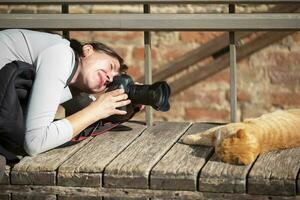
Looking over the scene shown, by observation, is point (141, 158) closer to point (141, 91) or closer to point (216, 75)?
point (141, 91)

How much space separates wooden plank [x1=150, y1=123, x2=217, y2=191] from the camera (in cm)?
345

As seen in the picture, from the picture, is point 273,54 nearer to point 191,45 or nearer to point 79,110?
point 191,45

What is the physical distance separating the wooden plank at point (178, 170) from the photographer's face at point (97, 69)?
0.45m

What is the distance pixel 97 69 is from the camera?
3990mm

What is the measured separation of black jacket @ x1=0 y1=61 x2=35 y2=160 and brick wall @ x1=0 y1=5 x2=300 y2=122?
3136 mm

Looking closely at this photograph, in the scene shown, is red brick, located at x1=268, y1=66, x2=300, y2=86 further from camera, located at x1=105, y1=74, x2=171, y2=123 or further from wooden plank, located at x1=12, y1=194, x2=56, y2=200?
wooden plank, located at x1=12, y1=194, x2=56, y2=200

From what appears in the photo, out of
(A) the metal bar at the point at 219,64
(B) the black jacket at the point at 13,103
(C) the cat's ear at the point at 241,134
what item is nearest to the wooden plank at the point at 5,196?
(B) the black jacket at the point at 13,103

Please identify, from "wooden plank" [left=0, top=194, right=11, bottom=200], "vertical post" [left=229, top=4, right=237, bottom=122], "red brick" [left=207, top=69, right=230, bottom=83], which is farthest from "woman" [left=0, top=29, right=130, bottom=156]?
"red brick" [left=207, top=69, right=230, bottom=83]

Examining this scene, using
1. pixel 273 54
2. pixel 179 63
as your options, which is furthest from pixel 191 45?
pixel 273 54

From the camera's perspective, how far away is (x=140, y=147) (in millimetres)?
3867

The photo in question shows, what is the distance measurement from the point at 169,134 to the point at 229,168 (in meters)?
0.67

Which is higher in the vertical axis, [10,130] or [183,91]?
[10,130]

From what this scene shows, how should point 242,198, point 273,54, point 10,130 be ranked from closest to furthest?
1. point 242,198
2. point 10,130
3. point 273,54

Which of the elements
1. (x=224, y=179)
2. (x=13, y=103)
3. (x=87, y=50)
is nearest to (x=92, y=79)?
(x=87, y=50)
